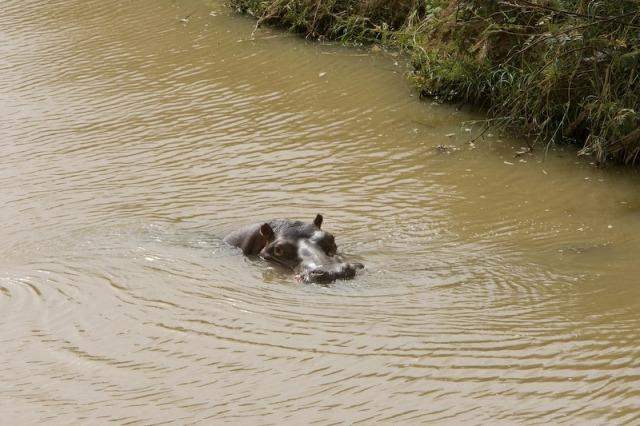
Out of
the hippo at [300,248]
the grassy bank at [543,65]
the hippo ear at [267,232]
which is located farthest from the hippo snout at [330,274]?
the grassy bank at [543,65]

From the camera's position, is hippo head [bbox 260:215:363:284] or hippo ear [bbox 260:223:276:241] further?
hippo ear [bbox 260:223:276:241]

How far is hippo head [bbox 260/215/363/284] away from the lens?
7.43m

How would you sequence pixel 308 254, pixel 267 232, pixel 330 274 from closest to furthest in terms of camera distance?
pixel 330 274 → pixel 308 254 → pixel 267 232

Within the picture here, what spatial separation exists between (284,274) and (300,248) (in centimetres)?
23

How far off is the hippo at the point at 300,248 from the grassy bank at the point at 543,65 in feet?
9.89

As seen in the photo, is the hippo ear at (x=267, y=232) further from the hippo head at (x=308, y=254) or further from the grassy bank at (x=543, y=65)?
the grassy bank at (x=543, y=65)

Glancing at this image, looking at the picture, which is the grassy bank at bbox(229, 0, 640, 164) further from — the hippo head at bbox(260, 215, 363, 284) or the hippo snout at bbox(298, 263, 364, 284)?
the hippo snout at bbox(298, 263, 364, 284)

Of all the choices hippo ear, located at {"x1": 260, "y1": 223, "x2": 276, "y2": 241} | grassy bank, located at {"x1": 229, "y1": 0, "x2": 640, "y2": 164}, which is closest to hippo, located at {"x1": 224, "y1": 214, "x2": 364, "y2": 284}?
hippo ear, located at {"x1": 260, "y1": 223, "x2": 276, "y2": 241}

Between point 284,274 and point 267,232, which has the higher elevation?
point 267,232

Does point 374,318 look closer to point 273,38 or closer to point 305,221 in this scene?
point 305,221

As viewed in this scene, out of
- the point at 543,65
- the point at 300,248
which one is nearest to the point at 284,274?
the point at 300,248

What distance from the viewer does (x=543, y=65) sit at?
10.5m

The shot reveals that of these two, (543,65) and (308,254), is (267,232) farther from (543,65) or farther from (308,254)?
(543,65)

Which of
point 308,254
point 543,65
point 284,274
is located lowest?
point 284,274
